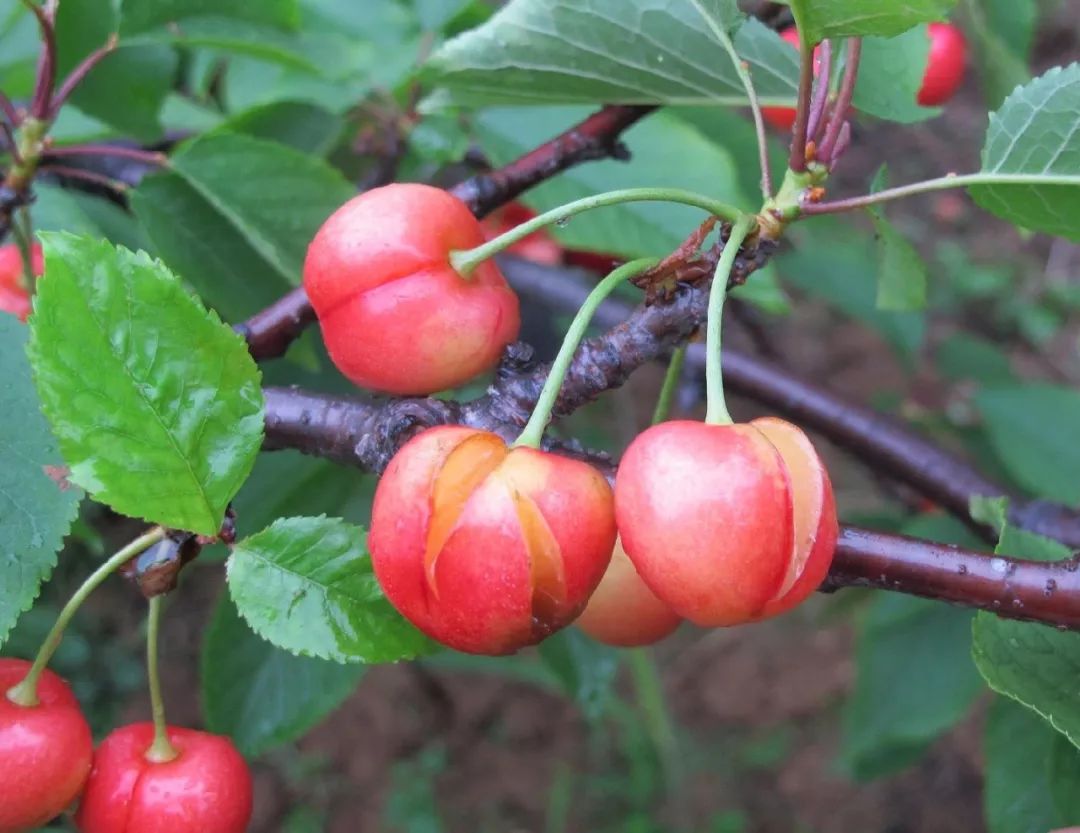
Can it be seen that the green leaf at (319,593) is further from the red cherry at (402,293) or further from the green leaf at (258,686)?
the green leaf at (258,686)

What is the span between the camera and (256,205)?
1.01m

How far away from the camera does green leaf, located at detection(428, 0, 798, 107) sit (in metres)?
0.80

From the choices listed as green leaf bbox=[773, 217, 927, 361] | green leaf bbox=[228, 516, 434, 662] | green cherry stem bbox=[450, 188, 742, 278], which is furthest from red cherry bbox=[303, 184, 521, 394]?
green leaf bbox=[773, 217, 927, 361]

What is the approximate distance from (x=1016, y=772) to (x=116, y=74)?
124 centimetres

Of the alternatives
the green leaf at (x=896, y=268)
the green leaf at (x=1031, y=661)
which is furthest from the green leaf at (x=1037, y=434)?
the green leaf at (x=1031, y=661)

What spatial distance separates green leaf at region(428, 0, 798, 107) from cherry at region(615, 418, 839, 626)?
1.30ft

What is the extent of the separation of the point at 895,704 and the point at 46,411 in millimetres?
1499

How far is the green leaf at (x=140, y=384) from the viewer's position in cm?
59

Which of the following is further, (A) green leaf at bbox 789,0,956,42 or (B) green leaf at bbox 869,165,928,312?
(B) green leaf at bbox 869,165,928,312

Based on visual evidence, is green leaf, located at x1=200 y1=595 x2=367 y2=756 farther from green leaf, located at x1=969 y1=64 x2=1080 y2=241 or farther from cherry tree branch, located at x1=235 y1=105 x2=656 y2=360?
green leaf, located at x1=969 y1=64 x2=1080 y2=241

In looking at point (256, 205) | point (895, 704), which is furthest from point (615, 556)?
point (895, 704)

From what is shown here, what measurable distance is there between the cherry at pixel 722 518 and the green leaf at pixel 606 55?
1.30 ft

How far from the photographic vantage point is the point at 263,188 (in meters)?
1.02

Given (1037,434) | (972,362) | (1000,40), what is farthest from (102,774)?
(972,362)
